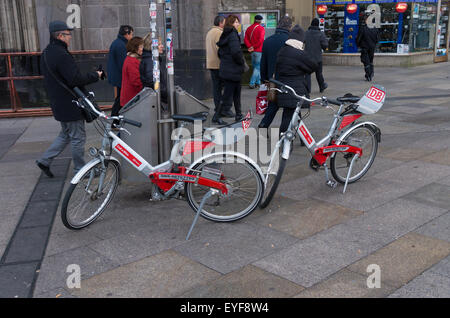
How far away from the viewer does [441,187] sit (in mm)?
5594

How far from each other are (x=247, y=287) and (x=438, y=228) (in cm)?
201

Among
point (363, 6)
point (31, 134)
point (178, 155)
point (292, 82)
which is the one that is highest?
point (363, 6)

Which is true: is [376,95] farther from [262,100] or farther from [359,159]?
[262,100]

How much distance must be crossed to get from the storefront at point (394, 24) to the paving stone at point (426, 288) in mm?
14315

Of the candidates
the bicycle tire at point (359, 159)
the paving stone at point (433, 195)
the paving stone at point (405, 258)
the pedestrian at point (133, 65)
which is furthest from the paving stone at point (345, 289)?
the pedestrian at point (133, 65)

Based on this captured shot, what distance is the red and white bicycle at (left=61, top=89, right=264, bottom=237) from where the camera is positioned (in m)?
4.62

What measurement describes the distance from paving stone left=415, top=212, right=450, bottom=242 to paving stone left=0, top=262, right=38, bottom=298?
323 centimetres

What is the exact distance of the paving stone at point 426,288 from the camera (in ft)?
11.2

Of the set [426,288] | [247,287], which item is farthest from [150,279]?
[426,288]

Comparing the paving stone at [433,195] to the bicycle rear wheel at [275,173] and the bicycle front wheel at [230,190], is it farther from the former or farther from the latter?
the bicycle front wheel at [230,190]

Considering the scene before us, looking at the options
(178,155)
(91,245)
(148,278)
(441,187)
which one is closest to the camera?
(148,278)
